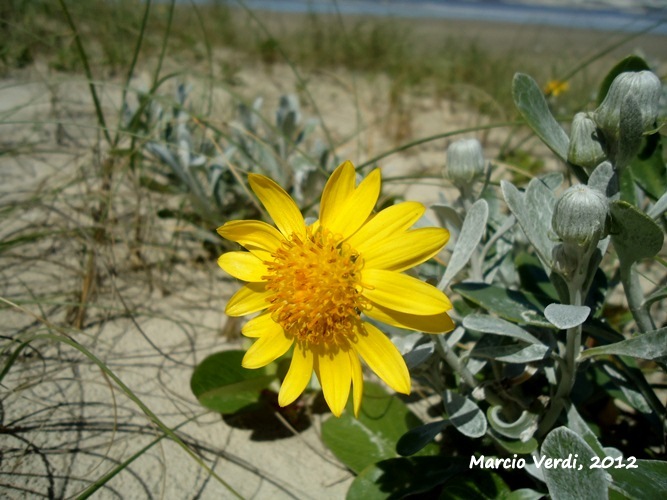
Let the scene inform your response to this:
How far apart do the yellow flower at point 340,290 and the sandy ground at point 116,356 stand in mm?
490

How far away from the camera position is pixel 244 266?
4.71ft

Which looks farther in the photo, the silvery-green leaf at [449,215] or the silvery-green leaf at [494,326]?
the silvery-green leaf at [449,215]

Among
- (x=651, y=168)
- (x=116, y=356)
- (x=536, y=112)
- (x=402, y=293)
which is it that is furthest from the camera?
(x=116, y=356)

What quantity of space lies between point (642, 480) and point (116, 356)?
1613mm

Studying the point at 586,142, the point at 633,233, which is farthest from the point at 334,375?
the point at 586,142

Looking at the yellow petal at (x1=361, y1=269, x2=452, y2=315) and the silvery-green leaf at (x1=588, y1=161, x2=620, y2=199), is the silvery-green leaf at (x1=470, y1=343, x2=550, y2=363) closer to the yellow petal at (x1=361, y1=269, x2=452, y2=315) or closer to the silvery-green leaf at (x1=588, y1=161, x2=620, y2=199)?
the yellow petal at (x1=361, y1=269, x2=452, y2=315)

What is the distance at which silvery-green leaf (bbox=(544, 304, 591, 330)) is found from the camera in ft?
3.92

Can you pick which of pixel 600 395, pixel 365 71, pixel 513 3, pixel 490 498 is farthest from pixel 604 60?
pixel 513 3

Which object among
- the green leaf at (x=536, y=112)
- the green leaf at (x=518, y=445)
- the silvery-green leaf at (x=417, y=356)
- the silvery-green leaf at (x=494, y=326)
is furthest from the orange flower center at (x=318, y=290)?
the green leaf at (x=536, y=112)

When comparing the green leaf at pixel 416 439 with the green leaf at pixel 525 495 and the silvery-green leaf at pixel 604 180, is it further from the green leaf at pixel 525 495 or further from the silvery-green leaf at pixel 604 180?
the silvery-green leaf at pixel 604 180

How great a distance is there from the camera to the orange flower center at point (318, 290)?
1293mm

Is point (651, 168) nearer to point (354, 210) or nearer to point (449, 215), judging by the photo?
point (449, 215)

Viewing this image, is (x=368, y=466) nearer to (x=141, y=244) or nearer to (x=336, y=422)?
(x=336, y=422)

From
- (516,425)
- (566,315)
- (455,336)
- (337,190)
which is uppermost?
(337,190)
